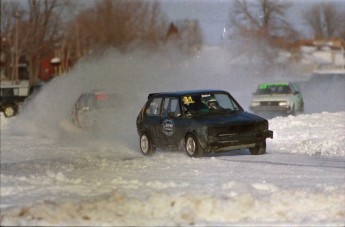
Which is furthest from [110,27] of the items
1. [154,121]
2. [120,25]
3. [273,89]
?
[273,89]

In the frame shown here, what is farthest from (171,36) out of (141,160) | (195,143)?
(141,160)

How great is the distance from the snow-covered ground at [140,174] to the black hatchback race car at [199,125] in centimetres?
32

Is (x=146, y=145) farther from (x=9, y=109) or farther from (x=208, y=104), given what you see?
(x=9, y=109)

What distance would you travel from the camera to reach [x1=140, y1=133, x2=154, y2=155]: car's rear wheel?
1333 cm

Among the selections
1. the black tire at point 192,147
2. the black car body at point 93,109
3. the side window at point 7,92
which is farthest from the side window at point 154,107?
the side window at point 7,92

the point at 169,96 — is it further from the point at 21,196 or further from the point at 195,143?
the point at 21,196

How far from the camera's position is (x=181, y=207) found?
6594 millimetres

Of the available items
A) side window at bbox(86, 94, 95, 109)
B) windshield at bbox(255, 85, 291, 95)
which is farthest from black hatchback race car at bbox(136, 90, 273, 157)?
windshield at bbox(255, 85, 291, 95)

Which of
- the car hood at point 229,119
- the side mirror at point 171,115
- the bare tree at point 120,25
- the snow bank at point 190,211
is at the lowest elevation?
the snow bank at point 190,211

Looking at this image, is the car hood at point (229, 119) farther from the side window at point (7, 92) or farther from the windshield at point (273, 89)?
the side window at point (7, 92)

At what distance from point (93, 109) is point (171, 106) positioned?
10.9ft

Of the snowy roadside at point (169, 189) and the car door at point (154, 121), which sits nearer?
the snowy roadside at point (169, 189)

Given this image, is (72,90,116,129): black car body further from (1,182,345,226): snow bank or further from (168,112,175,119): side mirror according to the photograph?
(1,182,345,226): snow bank

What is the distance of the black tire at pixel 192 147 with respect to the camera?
1198 centimetres
